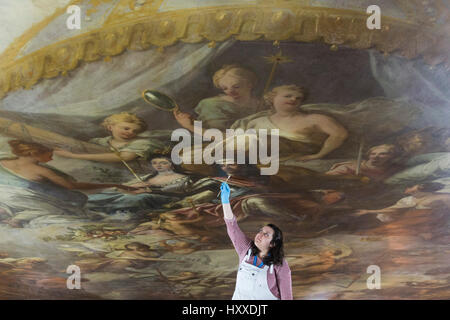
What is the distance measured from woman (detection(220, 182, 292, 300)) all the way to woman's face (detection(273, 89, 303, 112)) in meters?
2.97

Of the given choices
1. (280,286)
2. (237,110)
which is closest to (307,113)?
(237,110)

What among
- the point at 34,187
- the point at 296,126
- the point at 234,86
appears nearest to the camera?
the point at 234,86

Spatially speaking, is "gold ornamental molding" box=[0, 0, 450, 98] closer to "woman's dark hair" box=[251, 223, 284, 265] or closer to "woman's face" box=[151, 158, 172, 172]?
"woman's face" box=[151, 158, 172, 172]

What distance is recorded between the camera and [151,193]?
34.4 feet

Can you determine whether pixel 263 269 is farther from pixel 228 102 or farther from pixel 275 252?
pixel 228 102

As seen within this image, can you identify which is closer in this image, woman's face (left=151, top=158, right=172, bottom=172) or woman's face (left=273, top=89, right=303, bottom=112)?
woman's face (left=273, top=89, right=303, bottom=112)

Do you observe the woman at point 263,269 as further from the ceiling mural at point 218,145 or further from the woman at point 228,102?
the woman at point 228,102

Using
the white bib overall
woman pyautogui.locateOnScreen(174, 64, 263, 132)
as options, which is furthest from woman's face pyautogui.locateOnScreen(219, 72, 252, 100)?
the white bib overall

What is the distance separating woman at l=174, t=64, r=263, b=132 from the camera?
848 centimetres

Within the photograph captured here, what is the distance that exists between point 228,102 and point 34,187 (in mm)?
4238

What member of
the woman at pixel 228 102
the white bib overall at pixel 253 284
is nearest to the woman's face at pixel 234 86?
the woman at pixel 228 102

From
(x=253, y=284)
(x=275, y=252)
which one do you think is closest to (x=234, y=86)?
(x=275, y=252)

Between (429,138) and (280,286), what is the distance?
482 centimetres

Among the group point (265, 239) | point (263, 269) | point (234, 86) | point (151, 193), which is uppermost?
point (234, 86)
